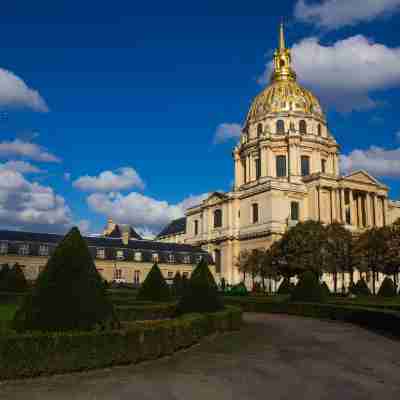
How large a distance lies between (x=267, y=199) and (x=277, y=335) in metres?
58.9

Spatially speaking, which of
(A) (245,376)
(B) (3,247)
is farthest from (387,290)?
(B) (3,247)

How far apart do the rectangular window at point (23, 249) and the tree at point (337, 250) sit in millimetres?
42240

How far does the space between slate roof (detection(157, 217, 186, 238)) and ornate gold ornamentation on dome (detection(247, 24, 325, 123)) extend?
3512 centimetres

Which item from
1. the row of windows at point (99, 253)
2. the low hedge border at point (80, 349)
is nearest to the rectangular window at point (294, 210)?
the row of windows at point (99, 253)

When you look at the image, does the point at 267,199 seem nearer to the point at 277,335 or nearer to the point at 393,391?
the point at 277,335

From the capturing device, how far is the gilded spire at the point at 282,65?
97.3m

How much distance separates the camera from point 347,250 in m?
56.8

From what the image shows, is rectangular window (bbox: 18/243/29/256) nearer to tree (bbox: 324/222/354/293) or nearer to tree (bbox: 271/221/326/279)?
tree (bbox: 271/221/326/279)

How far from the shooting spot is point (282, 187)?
78750mm

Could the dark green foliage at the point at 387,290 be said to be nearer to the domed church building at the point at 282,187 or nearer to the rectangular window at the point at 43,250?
the domed church building at the point at 282,187

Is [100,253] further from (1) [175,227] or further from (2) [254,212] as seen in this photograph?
(1) [175,227]

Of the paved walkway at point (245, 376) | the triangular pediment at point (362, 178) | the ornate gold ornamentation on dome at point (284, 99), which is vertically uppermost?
the ornate gold ornamentation on dome at point (284, 99)

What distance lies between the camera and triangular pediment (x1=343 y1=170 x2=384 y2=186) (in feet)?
265

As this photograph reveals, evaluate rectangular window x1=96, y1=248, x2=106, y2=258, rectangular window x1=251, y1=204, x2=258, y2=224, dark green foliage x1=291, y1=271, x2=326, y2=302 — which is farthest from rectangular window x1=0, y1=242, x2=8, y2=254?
dark green foliage x1=291, y1=271, x2=326, y2=302
